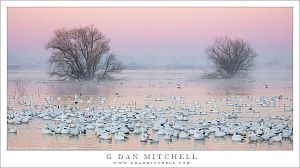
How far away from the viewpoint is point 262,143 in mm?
8344

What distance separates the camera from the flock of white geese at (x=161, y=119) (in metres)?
8.52

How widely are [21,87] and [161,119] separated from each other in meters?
2.07

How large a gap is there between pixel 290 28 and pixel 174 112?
6.92 feet

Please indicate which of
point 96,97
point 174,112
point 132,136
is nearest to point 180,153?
point 132,136

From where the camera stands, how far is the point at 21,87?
9711 millimetres

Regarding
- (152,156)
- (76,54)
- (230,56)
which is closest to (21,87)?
(76,54)

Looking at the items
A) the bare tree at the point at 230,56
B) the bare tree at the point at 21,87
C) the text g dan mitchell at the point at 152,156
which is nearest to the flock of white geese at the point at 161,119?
the bare tree at the point at 21,87

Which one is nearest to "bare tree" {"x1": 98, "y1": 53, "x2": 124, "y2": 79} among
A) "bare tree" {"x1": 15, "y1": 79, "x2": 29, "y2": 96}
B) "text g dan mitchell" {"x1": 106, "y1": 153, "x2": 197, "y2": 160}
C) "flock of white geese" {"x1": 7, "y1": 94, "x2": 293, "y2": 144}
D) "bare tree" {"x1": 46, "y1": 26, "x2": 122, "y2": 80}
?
"bare tree" {"x1": 46, "y1": 26, "x2": 122, "y2": 80}

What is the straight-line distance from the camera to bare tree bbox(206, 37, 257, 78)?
9.33 meters

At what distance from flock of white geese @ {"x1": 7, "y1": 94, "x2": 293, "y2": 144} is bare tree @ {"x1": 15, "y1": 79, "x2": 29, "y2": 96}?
0.13 metres

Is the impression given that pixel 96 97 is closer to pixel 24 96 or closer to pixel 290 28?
pixel 24 96

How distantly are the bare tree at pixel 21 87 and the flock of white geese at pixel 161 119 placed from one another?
13cm

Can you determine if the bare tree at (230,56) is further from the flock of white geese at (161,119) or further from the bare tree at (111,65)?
the bare tree at (111,65)

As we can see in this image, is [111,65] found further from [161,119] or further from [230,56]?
[230,56]
